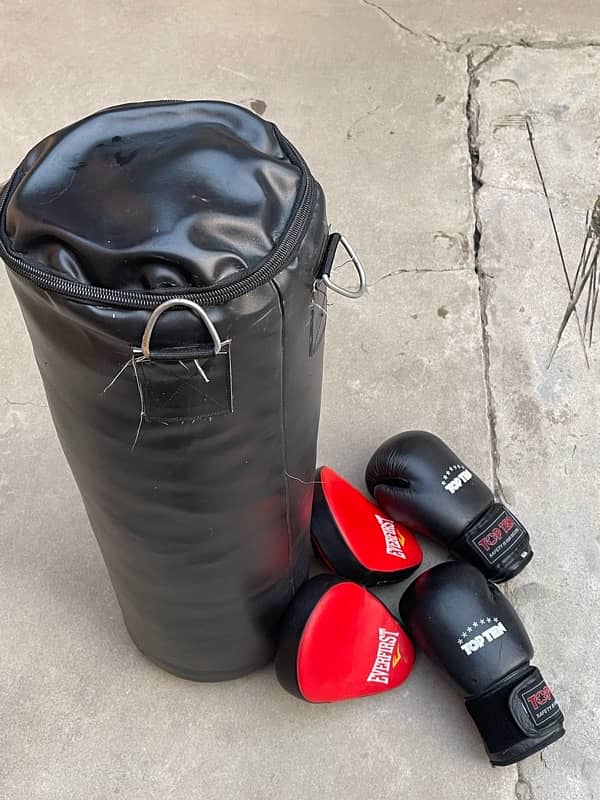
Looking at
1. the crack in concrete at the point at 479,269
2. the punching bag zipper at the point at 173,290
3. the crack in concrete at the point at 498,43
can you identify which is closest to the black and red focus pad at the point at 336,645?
the crack in concrete at the point at 479,269

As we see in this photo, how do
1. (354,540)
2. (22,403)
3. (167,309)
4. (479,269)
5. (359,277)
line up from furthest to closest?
(479,269)
(22,403)
(354,540)
(359,277)
(167,309)

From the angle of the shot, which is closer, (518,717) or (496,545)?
(518,717)

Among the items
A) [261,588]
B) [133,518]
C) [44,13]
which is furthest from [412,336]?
[44,13]

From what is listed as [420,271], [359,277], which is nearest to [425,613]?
[359,277]

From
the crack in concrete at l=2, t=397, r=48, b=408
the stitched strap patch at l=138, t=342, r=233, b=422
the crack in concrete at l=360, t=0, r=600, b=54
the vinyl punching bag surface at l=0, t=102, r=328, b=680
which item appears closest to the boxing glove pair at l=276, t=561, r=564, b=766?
the vinyl punching bag surface at l=0, t=102, r=328, b=680

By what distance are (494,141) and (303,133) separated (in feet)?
1.79

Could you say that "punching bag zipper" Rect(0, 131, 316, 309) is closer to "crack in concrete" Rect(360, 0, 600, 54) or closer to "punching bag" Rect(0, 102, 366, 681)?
"punching bag" Rect(0, 102, 366, 681)

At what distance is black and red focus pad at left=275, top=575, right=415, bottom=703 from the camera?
1.38m

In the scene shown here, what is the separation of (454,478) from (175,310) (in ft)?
2.94

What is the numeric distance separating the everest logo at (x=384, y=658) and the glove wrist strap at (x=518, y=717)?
0.15 metres

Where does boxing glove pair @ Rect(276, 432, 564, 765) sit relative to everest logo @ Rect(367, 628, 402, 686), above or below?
above

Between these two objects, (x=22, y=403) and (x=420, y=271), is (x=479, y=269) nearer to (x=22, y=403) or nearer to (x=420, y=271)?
(x=420, y=271)

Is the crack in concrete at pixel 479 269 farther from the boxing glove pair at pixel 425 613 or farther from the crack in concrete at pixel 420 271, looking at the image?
the boxing glove pair at pixel 425 613

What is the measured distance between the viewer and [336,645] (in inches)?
55.1
